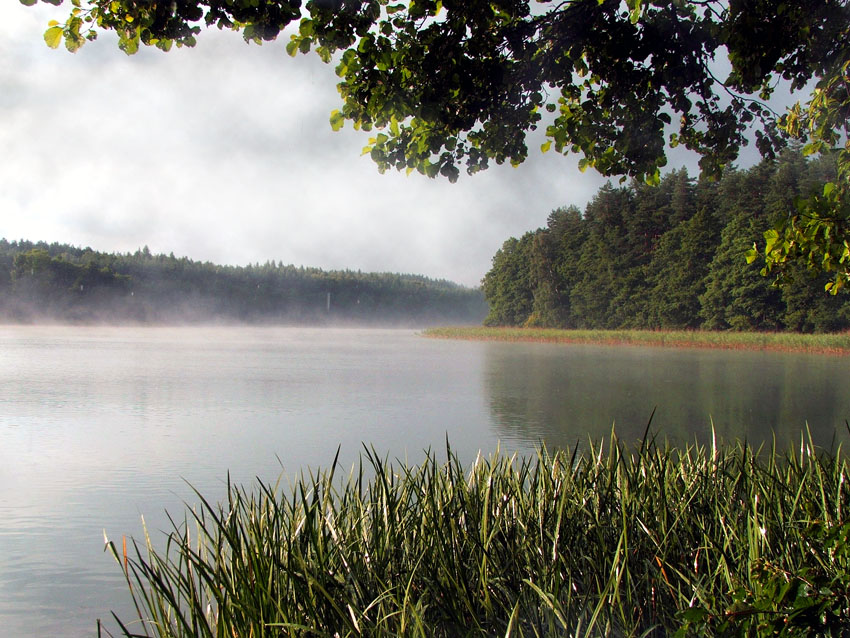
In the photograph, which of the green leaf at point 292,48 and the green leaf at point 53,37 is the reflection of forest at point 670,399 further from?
the green leaf at point 53,37

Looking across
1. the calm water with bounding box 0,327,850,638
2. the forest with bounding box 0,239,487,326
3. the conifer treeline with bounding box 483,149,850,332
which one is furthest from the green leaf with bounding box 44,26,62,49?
the forest with bounding box 0,239,487,326

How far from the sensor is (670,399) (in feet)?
35.7

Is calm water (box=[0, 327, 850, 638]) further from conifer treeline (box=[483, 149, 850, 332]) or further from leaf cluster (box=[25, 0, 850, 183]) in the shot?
conifer treeline (box=[483, 149, 850, 332])

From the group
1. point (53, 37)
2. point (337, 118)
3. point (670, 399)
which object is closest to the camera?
point (53, 37)

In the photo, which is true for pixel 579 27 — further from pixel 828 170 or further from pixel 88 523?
pixel 828 170

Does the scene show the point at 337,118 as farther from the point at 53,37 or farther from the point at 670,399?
the point at 670,399

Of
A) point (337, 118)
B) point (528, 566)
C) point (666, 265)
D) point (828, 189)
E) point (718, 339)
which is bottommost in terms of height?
point (528, 566)

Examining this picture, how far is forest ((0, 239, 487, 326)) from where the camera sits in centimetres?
8338

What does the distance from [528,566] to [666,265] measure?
40.7 m

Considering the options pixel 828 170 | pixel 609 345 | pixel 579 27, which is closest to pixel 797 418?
pixel 579 27

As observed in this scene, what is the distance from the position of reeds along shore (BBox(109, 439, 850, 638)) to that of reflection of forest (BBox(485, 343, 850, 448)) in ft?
3.65

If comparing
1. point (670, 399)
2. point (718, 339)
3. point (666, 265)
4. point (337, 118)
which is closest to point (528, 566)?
point (337, 118)

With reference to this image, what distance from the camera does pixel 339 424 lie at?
27.9ft

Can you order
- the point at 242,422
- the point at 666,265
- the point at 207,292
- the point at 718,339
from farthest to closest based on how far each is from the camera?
the point at 207,292 < the point at 666,265 < the point at 718,339 < the point at 242,422
